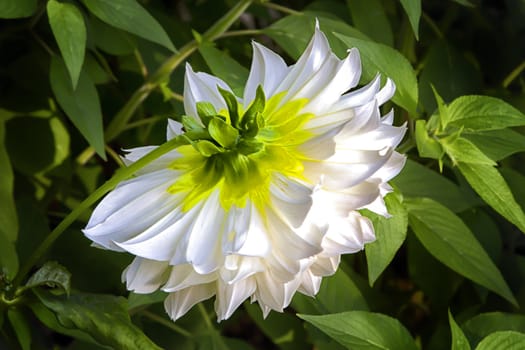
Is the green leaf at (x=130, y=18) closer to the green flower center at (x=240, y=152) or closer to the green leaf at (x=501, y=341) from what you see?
the green flower center at (x=240, y=152)

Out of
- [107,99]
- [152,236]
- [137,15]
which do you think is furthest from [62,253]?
[152,236]

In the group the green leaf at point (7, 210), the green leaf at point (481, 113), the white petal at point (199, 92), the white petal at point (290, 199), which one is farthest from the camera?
the green leaf at point (7, 210)

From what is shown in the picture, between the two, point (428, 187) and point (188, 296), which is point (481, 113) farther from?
point (188, 296)

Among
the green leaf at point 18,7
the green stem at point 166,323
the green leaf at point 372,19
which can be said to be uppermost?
the green leaf at point 18,7

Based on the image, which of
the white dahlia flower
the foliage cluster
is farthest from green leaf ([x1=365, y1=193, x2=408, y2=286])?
the white dahlia flower

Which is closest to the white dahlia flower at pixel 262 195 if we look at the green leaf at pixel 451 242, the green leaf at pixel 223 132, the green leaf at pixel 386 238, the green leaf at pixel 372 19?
the green leaf at pixel 223 132

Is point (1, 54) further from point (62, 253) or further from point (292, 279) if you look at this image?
point (292, 279)
